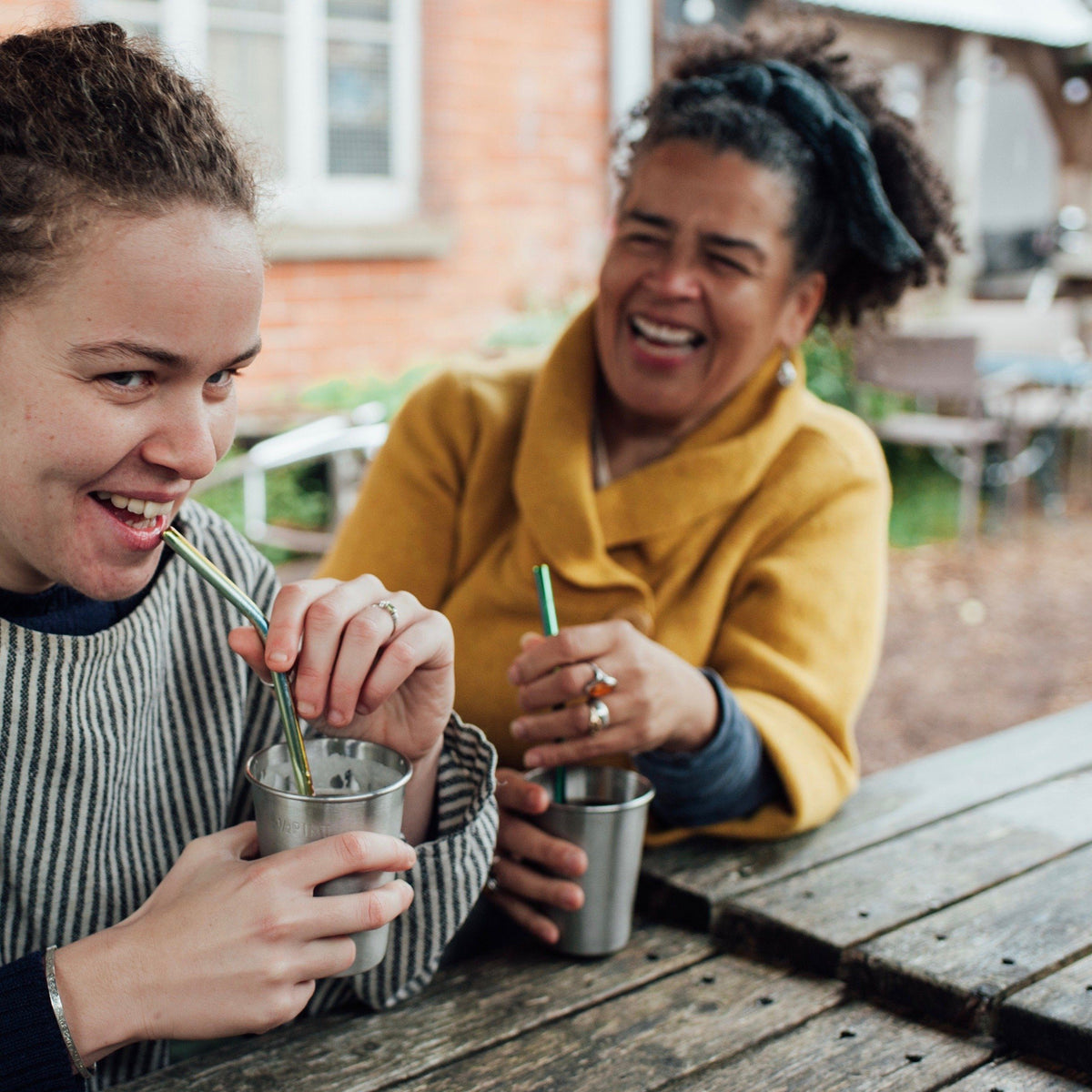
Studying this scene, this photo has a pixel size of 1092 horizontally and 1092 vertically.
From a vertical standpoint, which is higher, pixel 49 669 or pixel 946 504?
pixel 49 669

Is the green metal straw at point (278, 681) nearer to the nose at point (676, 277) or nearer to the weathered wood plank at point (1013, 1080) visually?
the weathered wood plank at point (1013, 1080)

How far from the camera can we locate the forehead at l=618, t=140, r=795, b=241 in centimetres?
198

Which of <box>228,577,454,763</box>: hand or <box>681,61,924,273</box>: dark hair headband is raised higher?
<box>681,61,924,273</box>: dark hair headband

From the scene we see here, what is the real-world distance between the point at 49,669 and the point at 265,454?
10.1 ft

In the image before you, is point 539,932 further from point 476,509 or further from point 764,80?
point 764,80

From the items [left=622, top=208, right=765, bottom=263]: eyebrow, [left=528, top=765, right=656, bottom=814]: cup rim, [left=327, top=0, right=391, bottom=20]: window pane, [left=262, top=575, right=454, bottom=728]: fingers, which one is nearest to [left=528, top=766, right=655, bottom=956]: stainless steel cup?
[left=528, top=765, right=656, bottom=814]: cup rim

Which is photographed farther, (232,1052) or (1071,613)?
(1071,613)

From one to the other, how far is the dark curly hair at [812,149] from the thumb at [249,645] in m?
1.22

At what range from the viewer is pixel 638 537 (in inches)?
78.6

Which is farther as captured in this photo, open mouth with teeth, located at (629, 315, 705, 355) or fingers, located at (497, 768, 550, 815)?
open mouth with teeth, located at (629, 315, 705, 355)

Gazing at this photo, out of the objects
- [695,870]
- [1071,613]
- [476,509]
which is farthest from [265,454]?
[1071,613]

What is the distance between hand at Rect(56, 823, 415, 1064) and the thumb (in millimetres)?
181

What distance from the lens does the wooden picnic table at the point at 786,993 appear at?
1.20m

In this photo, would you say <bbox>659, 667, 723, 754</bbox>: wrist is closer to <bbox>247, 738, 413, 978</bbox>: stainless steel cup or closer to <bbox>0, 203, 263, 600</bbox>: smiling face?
<bbox>247, 738, 413, 978</bbox>: stainless steel cup
